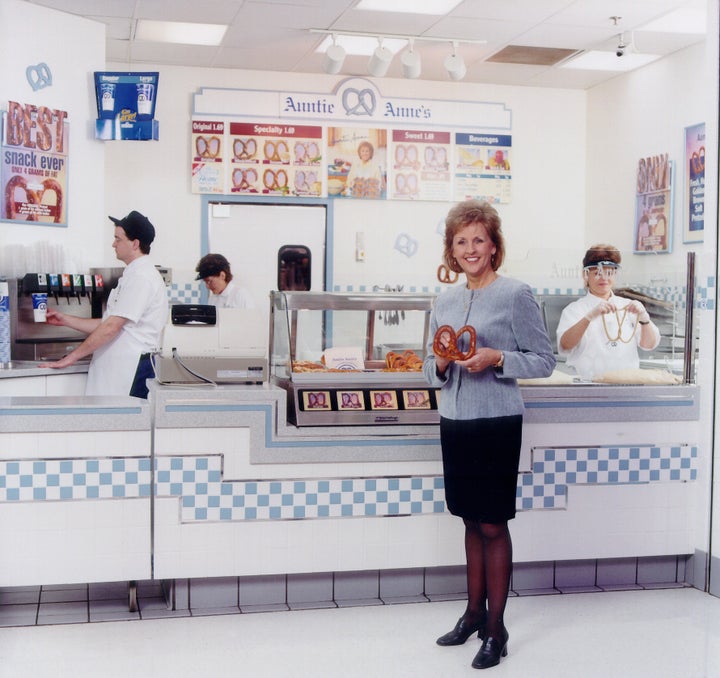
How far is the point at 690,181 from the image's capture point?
7.22 m

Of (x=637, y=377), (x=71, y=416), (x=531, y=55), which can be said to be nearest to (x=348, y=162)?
(x=531, y=55)

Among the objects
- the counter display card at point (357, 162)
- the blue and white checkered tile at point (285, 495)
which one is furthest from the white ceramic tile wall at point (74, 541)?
the counter display card at point (357, 162)

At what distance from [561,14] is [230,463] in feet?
14.1

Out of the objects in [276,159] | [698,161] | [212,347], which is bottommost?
[212,347]

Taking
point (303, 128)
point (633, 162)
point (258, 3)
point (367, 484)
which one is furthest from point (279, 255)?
point (367, 484)

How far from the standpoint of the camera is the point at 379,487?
13.4 feet

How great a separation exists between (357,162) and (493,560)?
553 cm

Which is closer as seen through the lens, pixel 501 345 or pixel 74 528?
pixel 501 345

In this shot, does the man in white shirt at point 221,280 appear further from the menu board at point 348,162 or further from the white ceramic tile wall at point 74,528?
the white ceramic tile wall at point 74,528

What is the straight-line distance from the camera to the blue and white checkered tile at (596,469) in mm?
4250

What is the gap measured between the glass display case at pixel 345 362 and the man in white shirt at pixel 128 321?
39.6 inches

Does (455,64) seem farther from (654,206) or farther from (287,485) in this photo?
(287,485)

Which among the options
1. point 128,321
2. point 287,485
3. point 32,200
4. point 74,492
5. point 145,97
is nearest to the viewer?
point 74,492

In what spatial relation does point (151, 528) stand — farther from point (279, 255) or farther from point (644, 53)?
point (644, 53)
